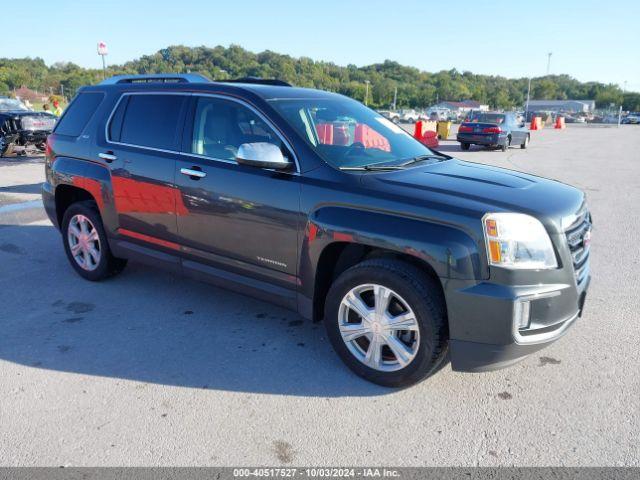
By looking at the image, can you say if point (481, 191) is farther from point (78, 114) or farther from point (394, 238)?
point (78, 114)

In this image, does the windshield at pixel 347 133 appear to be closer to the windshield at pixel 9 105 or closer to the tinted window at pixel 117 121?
the tinted window at pixel 117 121

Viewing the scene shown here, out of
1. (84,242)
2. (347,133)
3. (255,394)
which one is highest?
(347,133)

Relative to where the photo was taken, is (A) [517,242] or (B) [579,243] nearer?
(A) [517,242]

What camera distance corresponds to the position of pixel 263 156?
348cm

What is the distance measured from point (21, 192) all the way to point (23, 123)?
238 inches

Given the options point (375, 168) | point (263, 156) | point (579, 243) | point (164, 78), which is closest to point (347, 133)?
point (375, 168)

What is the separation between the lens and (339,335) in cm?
345

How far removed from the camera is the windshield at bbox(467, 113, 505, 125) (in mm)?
20281

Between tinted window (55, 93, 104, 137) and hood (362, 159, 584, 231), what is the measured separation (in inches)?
120

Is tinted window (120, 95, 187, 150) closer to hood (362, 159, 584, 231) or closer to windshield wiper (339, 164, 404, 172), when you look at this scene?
windshield wiper (339, 164, 404, 172)

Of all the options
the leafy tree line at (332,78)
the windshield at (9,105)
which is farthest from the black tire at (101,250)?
the leafy tree line at (332,78)

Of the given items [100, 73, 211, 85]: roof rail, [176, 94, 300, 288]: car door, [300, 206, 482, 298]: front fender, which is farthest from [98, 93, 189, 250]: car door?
[300, 206, 482, 298]: front fender

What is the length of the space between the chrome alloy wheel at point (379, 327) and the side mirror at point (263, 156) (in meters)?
0.95

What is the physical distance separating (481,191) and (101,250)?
3511 millimetres
